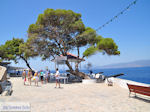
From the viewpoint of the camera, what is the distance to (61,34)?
1530 centimetres

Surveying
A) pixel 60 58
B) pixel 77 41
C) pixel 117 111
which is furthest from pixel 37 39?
pixel 117 111

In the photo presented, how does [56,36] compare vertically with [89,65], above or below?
above

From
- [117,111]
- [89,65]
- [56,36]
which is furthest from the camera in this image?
[89,65]

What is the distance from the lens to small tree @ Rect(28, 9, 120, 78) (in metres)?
14.9

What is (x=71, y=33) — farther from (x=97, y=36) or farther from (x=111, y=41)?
(x=111, y=41)

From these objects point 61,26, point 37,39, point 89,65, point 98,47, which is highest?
point 61,26

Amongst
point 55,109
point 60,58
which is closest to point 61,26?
point 60,58

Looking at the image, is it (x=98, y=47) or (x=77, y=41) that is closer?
(x=98, y=47)

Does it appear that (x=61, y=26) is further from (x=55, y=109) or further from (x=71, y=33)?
(x=55, y=109)

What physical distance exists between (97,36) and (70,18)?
3636 millimetres

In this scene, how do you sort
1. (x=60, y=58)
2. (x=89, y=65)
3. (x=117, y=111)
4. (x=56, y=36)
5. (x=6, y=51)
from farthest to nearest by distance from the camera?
1. (x=6, y=51)
2. (x=89, y=65)
3. (x=56, y=36)
4. (x=60, y=58)
5. (x=117, y=111)

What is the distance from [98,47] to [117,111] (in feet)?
33.6

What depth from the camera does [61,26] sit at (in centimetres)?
1531

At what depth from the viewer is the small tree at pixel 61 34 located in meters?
14.9
